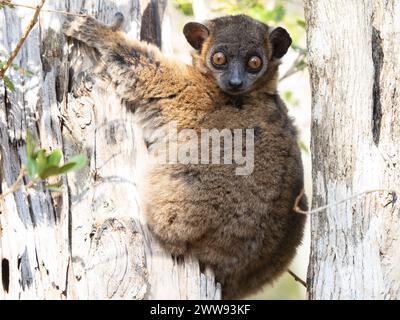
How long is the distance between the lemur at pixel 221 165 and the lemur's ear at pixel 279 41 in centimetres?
2

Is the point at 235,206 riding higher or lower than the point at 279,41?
lower

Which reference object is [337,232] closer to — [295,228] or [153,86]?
[295,228]

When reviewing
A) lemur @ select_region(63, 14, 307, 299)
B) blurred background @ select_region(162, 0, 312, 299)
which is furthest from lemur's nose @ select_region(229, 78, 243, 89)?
blurred background @ select_region(162, 0, 312, 299)

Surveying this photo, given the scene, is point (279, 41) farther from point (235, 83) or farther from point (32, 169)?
point (32, 169)

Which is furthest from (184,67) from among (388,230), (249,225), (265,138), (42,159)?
(42,159)

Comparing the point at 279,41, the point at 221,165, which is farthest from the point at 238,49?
the point at 221,165

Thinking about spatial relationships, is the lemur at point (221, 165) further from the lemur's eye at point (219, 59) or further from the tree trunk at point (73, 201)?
the tree trunk at point (73, 201)

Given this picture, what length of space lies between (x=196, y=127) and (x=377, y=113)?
163cm

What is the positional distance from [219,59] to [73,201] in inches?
73.6

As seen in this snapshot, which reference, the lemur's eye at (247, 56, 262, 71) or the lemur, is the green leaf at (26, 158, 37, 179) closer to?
the lemur

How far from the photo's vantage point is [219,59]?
570 cm

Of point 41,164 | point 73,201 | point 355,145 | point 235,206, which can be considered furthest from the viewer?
point 235,206

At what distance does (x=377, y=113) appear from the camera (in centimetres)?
413

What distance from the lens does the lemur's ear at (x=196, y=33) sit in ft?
19.2
